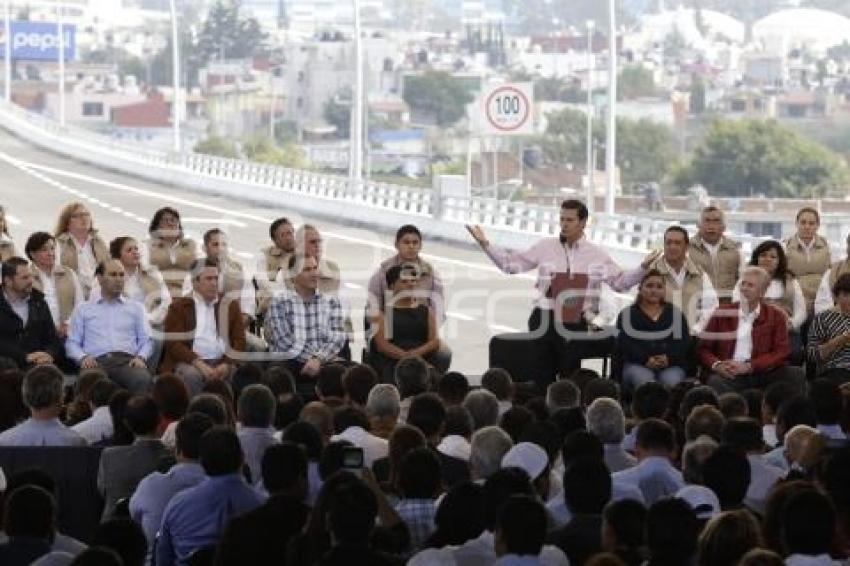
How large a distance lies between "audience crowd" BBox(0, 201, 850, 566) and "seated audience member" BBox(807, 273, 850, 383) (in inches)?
0.7

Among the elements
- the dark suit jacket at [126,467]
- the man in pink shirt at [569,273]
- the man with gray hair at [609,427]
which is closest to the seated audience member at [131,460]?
the dark suit jacket at [126,467]

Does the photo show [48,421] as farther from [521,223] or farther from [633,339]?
[521,223]

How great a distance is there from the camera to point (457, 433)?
12688 mm

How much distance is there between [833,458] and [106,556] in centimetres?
349

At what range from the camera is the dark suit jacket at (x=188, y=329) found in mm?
17500

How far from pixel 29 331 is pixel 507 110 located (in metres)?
38.3

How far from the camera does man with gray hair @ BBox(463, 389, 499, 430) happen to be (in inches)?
519

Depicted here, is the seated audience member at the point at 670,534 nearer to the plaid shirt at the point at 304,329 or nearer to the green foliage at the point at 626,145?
the plaid shirt at the point at 304,329

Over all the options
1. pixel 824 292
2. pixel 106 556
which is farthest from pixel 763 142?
pixel 106 556

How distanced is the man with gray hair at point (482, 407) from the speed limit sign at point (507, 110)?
41232 millimetres

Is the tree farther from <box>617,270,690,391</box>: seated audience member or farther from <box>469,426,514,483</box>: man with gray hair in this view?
<box>469,426,514,483</box>: man with gray hair

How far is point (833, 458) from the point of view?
10.4 m

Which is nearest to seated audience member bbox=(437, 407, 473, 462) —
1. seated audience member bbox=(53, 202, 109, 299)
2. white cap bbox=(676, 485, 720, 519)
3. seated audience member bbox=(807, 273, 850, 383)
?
white cap bbox=(676, 485, 720, 519)

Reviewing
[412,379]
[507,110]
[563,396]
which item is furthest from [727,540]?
[507,110]
